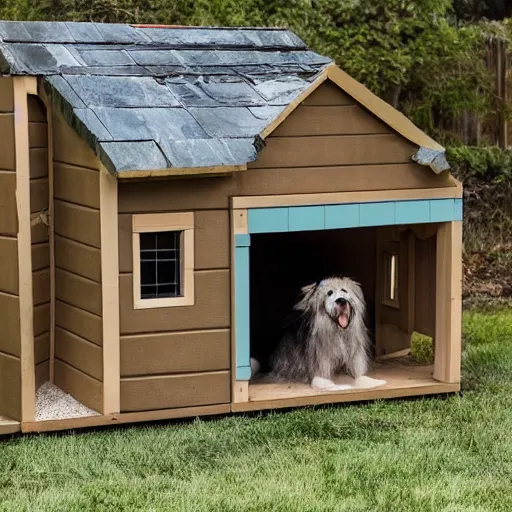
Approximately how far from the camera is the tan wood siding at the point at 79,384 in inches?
277

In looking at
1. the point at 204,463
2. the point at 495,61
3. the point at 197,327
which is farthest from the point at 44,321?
the point at 495,61

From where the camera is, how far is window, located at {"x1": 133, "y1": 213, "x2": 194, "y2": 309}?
7.00m

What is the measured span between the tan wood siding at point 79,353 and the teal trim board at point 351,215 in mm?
1131

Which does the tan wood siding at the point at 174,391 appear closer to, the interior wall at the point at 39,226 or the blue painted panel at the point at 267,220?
the interior wall at the point at 39,226

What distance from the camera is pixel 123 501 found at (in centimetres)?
589

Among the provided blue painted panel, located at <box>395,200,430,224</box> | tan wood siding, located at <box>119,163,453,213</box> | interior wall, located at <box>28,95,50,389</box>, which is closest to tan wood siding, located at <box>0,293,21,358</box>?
interior wall, located at <box>28,95,50,389</box>

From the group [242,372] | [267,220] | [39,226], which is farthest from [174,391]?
[39,226]

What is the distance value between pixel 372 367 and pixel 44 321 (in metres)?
2.23

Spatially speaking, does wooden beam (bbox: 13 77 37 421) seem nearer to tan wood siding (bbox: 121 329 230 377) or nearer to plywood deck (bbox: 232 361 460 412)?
tan wood siding (bbox: 121 329 230 377)

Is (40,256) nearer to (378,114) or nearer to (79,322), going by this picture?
(79,322)

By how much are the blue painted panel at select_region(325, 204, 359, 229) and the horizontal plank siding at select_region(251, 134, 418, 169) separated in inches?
10.1

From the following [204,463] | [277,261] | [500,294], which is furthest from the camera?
[500,294]

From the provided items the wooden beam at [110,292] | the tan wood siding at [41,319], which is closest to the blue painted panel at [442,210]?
the wooden beam at [110,292]

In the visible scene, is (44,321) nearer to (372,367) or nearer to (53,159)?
(53,159)
